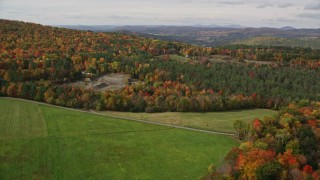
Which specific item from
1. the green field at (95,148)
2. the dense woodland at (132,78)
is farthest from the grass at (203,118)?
the green field at (95,148)

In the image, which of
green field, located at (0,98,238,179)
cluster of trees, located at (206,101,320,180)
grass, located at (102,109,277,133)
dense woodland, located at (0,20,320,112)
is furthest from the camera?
dense woodland, located at (0,20,320,112)

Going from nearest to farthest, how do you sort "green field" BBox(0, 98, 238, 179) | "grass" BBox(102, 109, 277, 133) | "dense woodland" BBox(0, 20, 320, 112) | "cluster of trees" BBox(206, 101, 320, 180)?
1. "cluster of trees" BBox(206, 101, 320, 180)
2. "green field" BBox(0, 98, 238, 179)
3. "grass" BBox(102, 109, 277, 133)
4. "dense woodland" BBox(0, 20, 320, 112)

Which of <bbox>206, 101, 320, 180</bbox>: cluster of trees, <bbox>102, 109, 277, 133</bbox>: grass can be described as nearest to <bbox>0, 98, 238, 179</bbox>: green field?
<bbox>206, 101, 320, 180</bbox>: cluster of trees

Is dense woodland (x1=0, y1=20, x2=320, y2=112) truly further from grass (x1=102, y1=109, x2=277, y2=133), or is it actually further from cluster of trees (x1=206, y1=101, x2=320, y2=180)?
cluster of trees (x1=206, y1=101, x2=320, y2=180)

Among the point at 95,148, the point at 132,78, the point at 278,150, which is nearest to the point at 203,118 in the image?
the point at 278,150

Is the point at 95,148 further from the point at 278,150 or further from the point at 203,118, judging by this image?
the point at 203,118

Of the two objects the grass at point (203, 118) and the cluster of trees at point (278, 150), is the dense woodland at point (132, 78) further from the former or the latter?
the cluster of trees at point (278, 150)
